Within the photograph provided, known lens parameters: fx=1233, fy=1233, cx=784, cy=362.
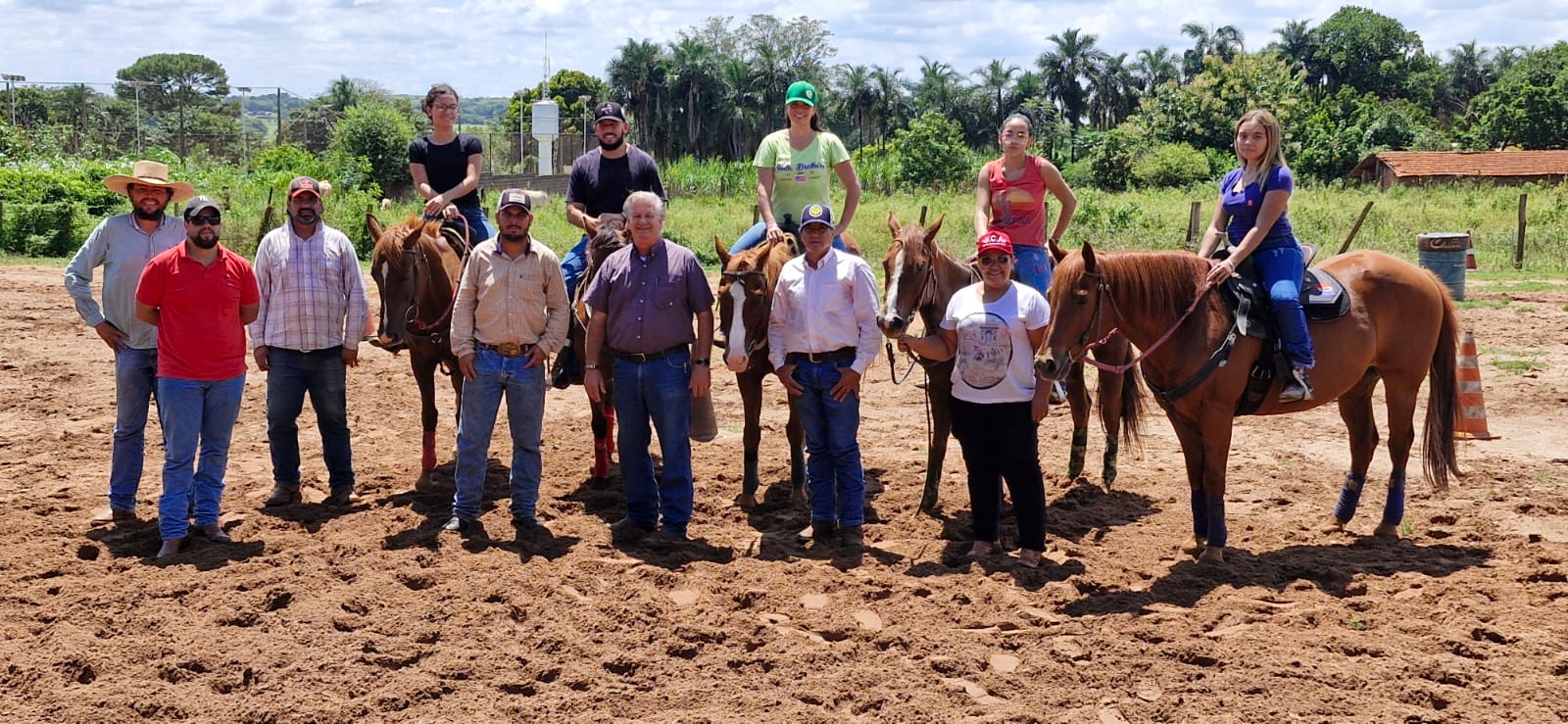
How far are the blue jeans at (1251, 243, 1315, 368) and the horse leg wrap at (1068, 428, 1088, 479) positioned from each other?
Answer: 203 cm

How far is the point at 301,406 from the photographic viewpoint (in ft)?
25.3

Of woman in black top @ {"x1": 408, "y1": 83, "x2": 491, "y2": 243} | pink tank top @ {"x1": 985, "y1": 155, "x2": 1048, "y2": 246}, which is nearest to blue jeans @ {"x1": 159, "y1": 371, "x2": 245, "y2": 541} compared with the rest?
woman in black top @ {"x1": 408, "y1": 83, "x2": 491, "y2": 243}

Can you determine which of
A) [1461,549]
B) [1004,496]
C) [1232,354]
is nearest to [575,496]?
[1004,496]

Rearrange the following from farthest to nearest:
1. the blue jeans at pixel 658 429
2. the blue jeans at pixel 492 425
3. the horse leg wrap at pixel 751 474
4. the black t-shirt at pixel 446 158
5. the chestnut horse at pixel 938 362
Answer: the black t-shirt at pixel 446 158 → the horse leg wrap at pixel 751 474 → the blue jeans at pixel 492 425 → the chestnut horse at pixel 938 362 → the blue jeans at pixel 658 429

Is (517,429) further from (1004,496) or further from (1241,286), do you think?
(1241,286)

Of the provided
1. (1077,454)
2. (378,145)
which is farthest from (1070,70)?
(1077,454)

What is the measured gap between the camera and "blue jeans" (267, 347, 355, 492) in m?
7.66

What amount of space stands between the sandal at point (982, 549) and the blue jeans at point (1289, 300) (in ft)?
6.29

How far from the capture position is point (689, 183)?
160ft

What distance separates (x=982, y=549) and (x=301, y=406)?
4287 mm

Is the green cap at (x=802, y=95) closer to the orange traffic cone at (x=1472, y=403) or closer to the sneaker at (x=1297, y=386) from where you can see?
the sneaker at (x=1297, y=386)

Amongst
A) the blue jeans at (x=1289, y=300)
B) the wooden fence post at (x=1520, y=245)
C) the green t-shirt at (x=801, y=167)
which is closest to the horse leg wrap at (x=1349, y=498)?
the blue jeans at (x=1289, y=300)

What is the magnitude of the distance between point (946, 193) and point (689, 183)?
10457 mm

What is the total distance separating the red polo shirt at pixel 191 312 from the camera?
21.6ft
